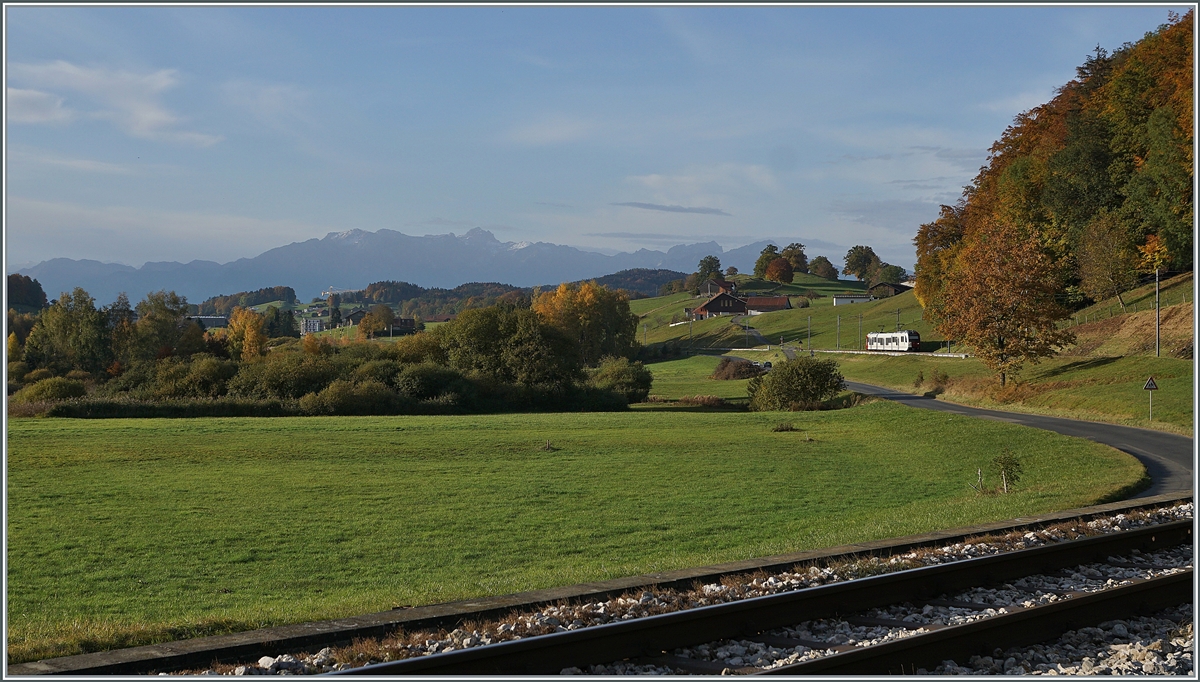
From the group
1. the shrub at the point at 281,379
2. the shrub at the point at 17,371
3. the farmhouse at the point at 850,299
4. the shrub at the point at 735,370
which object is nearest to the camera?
the shrub at the point at 281,379

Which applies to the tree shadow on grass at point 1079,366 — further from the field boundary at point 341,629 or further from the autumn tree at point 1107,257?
the field boundary at point 341,629

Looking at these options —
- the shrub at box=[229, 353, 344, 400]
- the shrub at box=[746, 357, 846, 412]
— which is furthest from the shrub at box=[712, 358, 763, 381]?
the shrub at box=[229, 353, 344, 400]

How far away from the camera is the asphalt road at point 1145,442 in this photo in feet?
65.4

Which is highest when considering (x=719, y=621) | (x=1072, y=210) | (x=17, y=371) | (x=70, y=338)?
(x=1072, y=210)

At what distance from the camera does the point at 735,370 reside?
3939 inches

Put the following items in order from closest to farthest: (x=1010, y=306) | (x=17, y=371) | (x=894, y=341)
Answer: (x=1010, y=306)
(x=17, y=371)
(x=894, y=341)

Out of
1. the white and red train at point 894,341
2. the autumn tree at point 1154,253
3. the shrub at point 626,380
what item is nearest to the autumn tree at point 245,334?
the shrub at point 626,380

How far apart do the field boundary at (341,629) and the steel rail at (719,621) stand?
1266mm

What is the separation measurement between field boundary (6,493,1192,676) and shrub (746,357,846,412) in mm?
51565

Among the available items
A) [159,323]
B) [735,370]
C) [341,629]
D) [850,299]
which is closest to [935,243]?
[735,370]

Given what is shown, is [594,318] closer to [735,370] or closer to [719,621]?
[735,370]

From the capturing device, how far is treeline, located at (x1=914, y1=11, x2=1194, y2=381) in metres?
53.4

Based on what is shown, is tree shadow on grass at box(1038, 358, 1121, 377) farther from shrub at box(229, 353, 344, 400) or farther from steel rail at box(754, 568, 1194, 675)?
steel rail at box(754, 568, 1194, 675)

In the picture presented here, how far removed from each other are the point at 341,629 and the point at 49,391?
57.2 m
